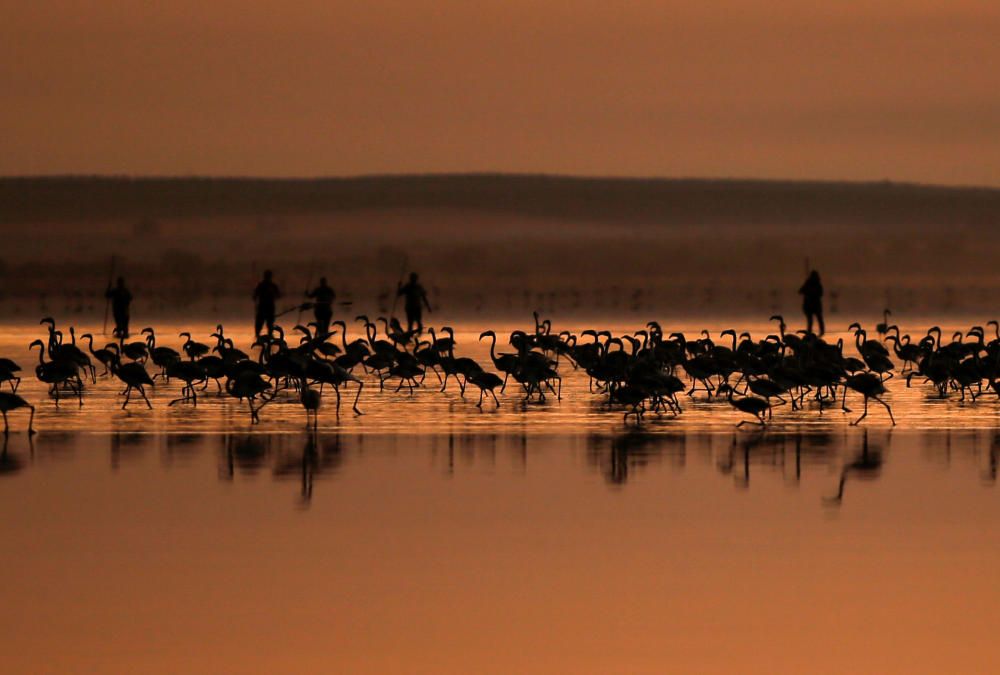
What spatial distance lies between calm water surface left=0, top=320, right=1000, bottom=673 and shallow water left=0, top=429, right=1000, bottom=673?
0.03 m

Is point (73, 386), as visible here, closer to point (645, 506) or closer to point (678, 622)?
point (645, 506)

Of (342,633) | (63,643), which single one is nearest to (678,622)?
(342,633)

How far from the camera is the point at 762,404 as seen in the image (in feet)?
68.7

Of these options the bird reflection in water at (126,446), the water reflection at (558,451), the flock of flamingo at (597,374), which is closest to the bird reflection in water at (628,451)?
the water reflection at (558,451)

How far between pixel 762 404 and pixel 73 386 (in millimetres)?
11968

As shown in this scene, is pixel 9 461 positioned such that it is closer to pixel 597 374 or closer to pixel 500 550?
pixel 500 550

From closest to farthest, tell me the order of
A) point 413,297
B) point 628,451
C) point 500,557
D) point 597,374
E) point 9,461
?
point 500,557
point 9,461
point 628,451
point 597,374
point 413,297

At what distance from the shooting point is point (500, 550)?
A: 14.0 m

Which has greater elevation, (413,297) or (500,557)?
(413,297)

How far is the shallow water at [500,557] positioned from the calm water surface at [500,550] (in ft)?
0.11

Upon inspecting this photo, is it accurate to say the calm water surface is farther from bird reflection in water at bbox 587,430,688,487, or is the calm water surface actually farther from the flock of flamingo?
the flock of flamingo

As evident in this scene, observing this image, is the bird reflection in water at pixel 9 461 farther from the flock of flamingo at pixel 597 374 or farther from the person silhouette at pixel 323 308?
the person silhouette at pixel 323 308

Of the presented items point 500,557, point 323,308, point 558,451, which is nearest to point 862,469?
point 558,451

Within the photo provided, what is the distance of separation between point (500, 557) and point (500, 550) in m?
0.27
